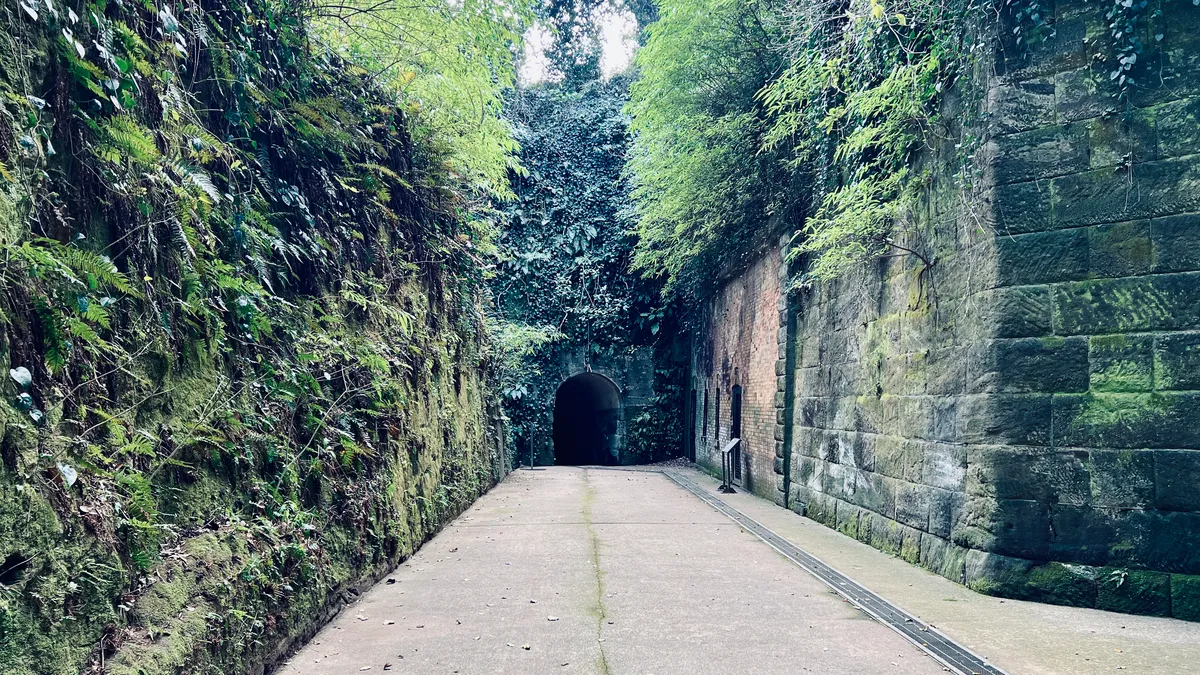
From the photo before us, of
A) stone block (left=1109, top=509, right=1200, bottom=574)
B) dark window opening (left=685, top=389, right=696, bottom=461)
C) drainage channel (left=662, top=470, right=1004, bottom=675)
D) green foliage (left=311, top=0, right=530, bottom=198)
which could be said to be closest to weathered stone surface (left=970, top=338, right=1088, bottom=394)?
stone block (left=1109, top=509, right=1200, bottom=574)

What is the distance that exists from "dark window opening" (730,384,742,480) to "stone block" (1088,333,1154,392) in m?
8.12

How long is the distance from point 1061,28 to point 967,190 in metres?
1.28

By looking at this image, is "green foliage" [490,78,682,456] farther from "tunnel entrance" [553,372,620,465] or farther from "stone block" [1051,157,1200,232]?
"stone block" [1051,157,1200,232]

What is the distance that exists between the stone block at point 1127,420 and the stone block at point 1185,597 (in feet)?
2.87

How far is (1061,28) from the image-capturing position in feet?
17.6

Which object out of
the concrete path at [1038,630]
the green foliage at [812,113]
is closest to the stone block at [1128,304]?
the green foliage at [812,113]

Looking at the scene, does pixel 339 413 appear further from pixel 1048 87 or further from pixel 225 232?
pixel 1048 87

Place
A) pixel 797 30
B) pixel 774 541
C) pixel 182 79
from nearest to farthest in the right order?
pixel 182 79 → pixel 774 541 → pixel 797 30

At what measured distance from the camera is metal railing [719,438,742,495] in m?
12.4

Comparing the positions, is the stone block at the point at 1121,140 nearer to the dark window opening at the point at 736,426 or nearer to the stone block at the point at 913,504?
the stone block at the point at 913,504

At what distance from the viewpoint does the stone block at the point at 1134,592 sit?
4863 millimetres

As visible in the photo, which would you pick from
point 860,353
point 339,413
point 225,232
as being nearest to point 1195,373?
point 860,353

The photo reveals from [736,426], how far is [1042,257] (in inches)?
337

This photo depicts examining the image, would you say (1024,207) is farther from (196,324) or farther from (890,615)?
(196,324)
